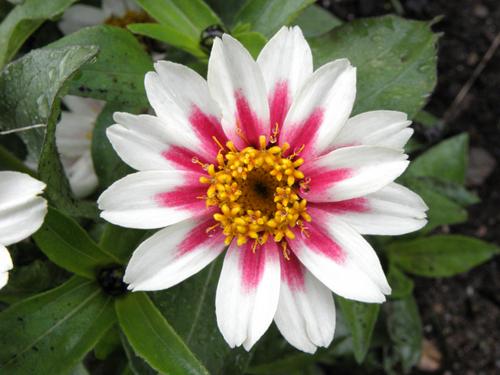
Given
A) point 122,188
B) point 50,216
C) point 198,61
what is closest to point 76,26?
point 198,61

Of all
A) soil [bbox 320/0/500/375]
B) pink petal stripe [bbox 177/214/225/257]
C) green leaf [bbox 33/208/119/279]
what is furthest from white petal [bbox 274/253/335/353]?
soil [bbox 320/0/500/375]

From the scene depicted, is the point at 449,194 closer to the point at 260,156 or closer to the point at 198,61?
the point at 198,61

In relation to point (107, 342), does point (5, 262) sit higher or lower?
higher

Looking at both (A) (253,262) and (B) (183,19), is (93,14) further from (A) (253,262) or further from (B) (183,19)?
(A) (253,262)

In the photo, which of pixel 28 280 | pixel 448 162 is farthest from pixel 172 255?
pixel 448 162

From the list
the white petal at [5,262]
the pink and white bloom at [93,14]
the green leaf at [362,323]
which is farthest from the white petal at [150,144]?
the pink and white bloom at [93,14]

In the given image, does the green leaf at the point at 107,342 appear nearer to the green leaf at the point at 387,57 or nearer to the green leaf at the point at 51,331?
the green leaf at the point at 51,331
